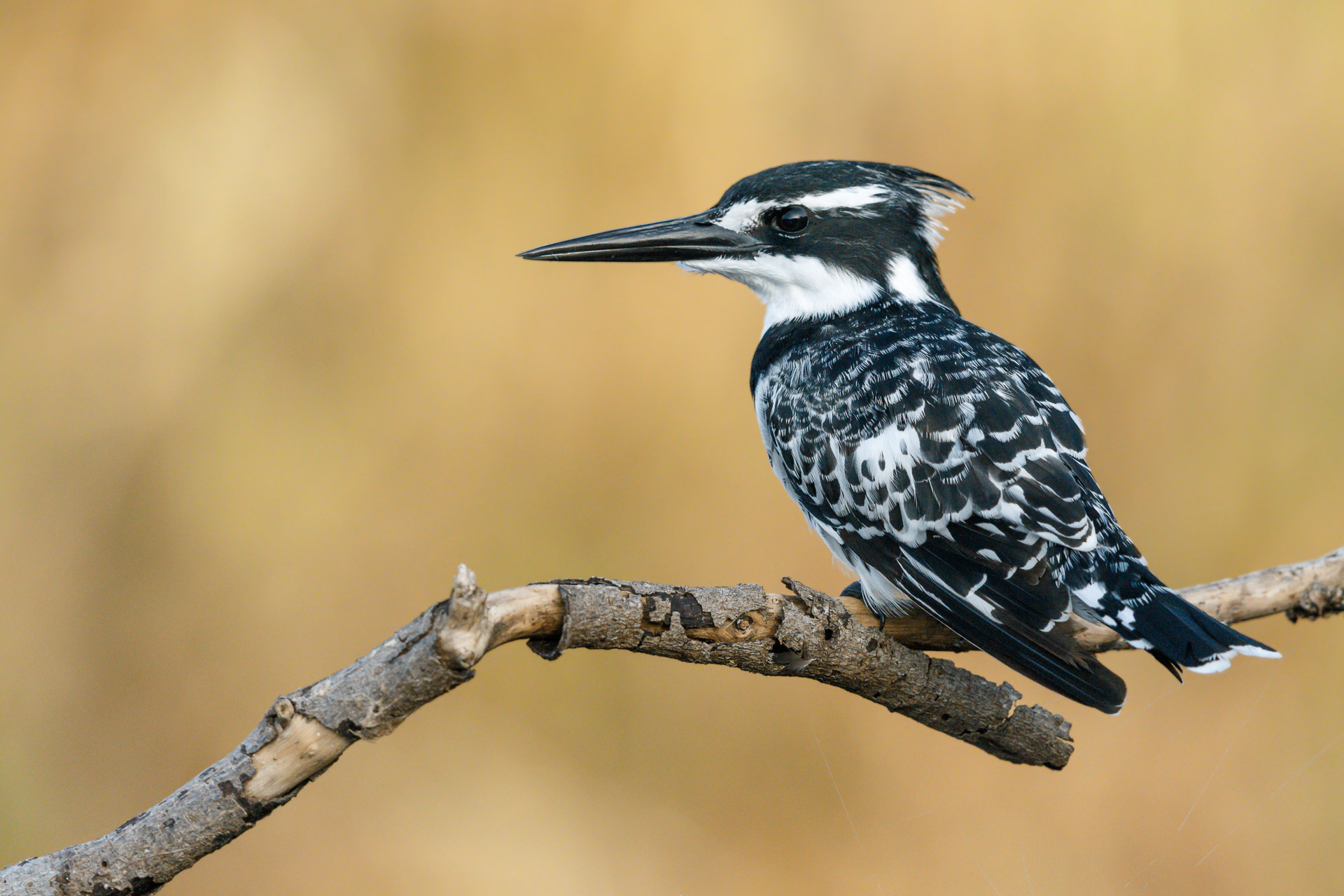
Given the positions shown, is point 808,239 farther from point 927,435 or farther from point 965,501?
point 965,501

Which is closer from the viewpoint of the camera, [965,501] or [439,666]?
[439,666]

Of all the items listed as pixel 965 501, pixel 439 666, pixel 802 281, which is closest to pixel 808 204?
pixel 802 281

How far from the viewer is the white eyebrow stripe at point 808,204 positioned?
76.9 inches

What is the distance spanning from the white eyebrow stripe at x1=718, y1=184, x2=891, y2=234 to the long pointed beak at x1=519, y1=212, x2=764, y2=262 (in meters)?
0.02

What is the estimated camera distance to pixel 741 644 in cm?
127

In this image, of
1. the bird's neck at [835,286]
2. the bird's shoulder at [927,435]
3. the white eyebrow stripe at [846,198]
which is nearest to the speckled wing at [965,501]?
the bird's shoulder at [927,435]

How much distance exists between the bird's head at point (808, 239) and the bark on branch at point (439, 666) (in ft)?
2.75

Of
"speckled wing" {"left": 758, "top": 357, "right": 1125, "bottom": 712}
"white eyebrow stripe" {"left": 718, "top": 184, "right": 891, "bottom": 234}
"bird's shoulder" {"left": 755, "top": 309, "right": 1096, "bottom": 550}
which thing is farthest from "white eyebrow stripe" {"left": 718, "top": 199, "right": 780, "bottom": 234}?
"speckled wing" {"left": 758, "top": 357, "right": 1125, "bottom": 712}

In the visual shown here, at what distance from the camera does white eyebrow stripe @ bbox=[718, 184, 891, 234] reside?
1.95 metres

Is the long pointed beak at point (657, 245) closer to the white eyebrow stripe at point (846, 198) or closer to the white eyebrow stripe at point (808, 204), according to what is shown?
the white eyebrow stripe at point (808, 204)

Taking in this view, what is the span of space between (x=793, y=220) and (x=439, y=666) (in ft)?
4.17

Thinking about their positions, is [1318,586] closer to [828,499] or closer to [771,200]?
[828,499]

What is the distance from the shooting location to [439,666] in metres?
1.03

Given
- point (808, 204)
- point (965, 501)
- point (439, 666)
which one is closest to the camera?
point (439, 666)
